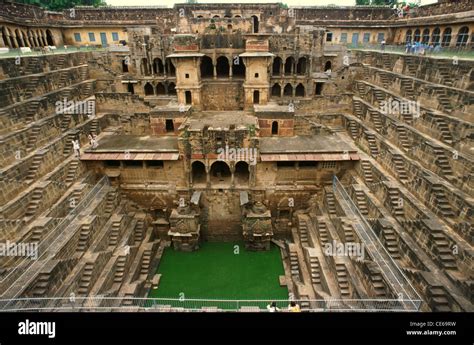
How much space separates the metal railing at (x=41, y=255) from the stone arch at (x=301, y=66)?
22.6 m

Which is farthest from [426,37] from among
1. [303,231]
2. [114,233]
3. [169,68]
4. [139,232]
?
[114,233]

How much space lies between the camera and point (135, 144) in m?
22.4

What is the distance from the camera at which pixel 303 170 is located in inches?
835

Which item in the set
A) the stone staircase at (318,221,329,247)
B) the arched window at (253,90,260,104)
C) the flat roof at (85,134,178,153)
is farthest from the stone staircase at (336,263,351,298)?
the arched window at (253,90,260,104)

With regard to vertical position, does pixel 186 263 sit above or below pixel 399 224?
below

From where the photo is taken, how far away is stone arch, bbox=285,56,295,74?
29172 mm

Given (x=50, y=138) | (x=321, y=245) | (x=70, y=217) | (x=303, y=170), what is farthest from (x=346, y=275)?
(x=50, y=138)

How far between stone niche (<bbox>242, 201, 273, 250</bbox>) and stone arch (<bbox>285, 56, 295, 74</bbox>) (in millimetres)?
15918

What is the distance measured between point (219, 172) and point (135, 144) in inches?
263

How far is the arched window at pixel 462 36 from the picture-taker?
1075 inches

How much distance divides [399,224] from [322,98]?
14589 mm

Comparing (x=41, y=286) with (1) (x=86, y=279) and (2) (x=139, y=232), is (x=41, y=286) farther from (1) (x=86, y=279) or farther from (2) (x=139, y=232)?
(2) (x=139, y=232)
